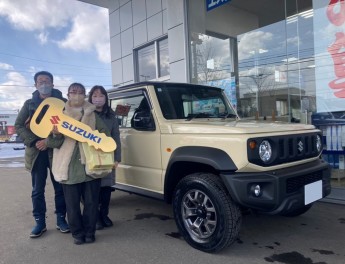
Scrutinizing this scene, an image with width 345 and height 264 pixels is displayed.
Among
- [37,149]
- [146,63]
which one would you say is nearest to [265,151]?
[37,149]

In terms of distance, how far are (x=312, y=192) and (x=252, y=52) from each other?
5865 mm

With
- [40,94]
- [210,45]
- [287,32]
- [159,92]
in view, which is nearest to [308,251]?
[159,92]

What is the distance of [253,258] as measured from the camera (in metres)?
3.15

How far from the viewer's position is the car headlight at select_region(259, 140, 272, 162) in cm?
302

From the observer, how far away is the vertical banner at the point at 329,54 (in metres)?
5.62

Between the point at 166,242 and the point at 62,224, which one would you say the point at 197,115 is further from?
the point at 62,224

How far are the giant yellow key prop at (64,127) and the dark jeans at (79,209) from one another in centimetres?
52

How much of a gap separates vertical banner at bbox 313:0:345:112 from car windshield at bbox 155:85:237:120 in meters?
2.25

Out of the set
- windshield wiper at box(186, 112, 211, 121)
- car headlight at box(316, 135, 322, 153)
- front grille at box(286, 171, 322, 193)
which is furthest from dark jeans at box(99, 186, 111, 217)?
car headlight at box(316, 135, 322, 153)

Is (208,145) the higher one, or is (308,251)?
(208,145)

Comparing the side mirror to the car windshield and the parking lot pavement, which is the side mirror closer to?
the car windshield

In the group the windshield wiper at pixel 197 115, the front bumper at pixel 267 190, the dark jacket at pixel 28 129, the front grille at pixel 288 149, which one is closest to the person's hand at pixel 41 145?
the dark jacket at pixel 28 129

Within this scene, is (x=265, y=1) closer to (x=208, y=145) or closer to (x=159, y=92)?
(x=159, y=92)

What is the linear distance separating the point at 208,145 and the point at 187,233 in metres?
1.01
